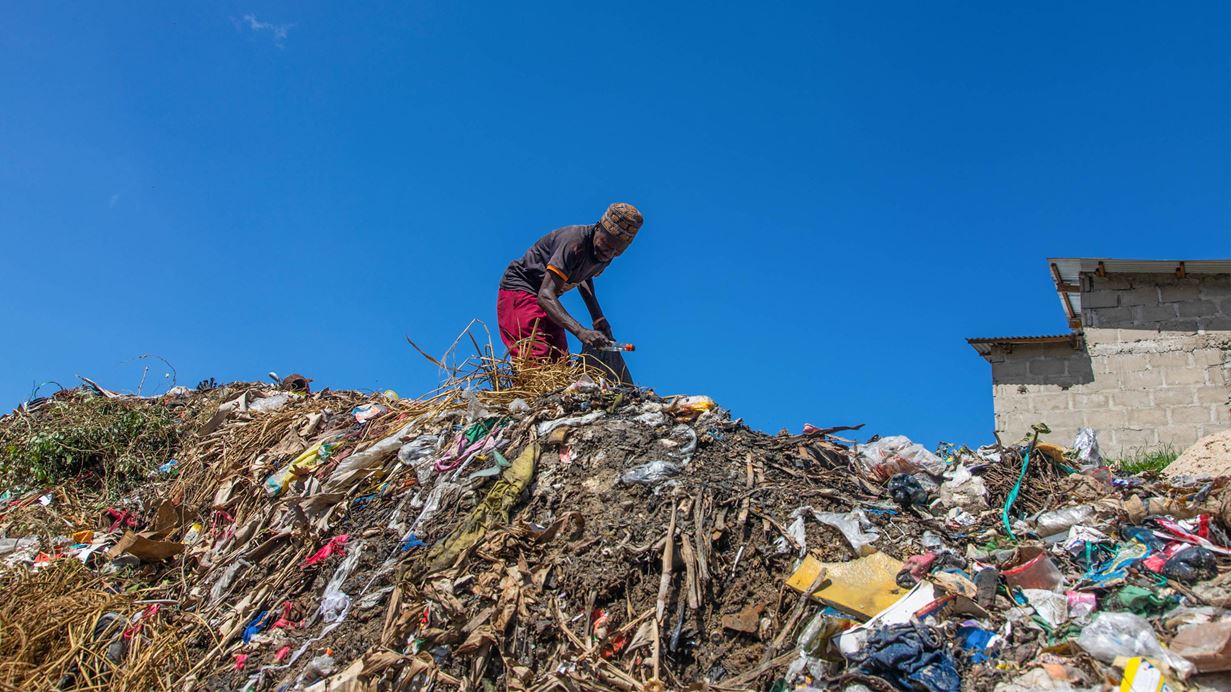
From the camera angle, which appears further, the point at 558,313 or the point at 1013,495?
the point at 558,313

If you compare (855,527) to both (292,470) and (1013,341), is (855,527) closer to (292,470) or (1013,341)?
(292,470)

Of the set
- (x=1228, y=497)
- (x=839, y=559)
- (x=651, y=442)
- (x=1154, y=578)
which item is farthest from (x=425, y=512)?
(x=1228, y=497)

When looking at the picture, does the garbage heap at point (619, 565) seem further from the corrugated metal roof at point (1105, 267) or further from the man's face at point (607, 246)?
the corrugated metal roof at point (1105, 267)

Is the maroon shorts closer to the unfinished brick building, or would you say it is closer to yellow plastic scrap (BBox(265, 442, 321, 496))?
yellow plastic scrap (BBox(265, 442, 321, 496))

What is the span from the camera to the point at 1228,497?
343 cm

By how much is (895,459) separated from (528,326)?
2.48 meters

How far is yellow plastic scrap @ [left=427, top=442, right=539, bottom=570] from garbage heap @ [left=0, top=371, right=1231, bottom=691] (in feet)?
0.04

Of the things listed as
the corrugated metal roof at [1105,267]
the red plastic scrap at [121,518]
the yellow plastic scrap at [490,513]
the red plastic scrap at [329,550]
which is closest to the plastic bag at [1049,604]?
the yellow plastic scrap at [490,513]

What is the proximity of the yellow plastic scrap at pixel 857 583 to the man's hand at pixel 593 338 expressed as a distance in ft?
7.60

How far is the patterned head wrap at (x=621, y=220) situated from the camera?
5512 mm

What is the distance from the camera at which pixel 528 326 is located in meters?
5.61

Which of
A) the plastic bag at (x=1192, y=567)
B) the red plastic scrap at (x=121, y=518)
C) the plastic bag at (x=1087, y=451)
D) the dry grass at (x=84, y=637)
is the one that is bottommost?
the dry grass at (x=84, y=637)

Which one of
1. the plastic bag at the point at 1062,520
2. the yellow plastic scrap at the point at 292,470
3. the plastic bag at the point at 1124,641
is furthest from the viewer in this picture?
the yellow plastic scrap at the point at 292,470

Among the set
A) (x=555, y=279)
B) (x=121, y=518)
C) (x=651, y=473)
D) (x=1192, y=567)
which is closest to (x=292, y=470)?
(x=121, y=518)
